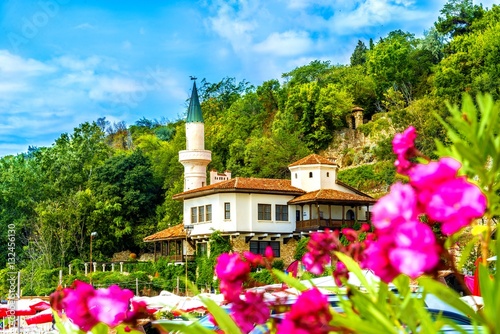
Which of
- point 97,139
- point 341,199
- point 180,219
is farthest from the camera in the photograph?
point 97,139

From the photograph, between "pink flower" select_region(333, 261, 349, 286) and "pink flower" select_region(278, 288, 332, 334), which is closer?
"pink flower" select_region(278, 288, 332, 334)

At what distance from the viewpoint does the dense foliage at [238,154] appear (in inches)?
2176

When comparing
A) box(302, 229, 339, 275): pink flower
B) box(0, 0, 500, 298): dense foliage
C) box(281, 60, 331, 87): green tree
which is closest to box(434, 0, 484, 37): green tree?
box(0, 0, 500, 298): dense foliage

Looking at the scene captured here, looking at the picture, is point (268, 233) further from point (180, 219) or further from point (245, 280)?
point (245, 280)

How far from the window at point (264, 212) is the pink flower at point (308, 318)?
42.8 meters

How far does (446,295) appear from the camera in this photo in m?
1.66

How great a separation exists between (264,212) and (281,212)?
105cm

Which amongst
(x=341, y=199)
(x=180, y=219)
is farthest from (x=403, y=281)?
(x=180, y=219)

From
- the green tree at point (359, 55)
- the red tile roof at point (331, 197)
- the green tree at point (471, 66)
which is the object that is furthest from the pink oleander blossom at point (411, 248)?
the green tree at point (359, 55)

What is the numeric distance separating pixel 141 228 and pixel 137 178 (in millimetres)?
4403

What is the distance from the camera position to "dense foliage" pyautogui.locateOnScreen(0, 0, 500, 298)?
181ft

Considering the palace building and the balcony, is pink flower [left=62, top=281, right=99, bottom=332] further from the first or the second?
the balcony

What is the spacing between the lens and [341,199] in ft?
142

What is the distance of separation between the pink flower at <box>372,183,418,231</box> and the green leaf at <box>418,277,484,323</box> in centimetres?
22
